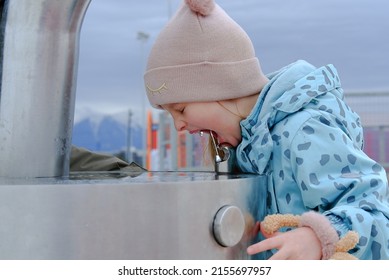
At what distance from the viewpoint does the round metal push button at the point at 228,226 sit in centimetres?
69

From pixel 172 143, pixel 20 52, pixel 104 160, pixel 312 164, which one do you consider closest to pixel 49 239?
pixel 20 52

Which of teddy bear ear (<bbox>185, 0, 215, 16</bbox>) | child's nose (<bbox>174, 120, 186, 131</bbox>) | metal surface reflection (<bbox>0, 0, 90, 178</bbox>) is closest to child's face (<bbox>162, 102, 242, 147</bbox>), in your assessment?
child's nose (<bbox>174, 120, 186, 131</bbox>)

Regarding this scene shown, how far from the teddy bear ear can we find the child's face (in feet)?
0.53

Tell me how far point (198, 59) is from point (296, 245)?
37cm

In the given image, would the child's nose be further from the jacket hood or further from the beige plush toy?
the beige plush toy

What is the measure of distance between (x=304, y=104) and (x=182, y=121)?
0.23m

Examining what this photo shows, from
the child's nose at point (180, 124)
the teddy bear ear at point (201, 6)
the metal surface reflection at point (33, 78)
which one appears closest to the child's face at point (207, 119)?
the child's nose at point (180, 124)

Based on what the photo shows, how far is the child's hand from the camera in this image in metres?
0.76

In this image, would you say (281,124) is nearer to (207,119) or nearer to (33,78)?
(207,119)

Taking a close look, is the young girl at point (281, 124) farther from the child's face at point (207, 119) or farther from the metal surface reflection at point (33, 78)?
the metal surface reflection at point (33, 78)

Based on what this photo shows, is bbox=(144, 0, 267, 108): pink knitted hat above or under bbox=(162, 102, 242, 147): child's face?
above

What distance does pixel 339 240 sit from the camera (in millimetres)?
773

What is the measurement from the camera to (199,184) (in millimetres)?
686

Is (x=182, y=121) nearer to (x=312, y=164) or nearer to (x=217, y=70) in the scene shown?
(x=217, y=70)
